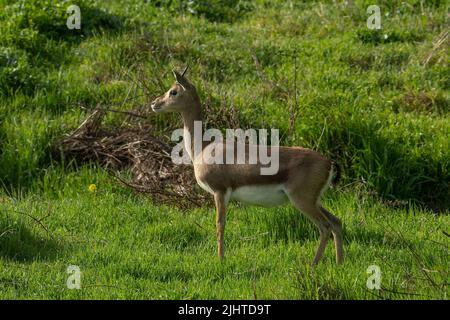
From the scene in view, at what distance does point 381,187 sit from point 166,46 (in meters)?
3.60

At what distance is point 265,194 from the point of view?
7.78 metres

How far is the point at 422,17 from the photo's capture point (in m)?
12.7

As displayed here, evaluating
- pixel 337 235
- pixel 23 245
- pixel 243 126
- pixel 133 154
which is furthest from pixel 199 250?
pixel 243 126

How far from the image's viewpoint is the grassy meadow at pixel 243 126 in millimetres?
7542

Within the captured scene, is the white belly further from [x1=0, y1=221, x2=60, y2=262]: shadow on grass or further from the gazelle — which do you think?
[x1=0, y1=221, x2=60, y2=262]: shadow on grass

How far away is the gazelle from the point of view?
25.3ft

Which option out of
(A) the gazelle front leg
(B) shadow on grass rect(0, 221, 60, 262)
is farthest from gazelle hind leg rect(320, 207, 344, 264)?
(B) shadow on grass rect(0, 221, 60, 262)

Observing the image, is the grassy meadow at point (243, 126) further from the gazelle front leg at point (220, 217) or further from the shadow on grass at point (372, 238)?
the gazelle front leg at point (220, 217)

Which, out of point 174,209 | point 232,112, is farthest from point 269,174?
point 232,112

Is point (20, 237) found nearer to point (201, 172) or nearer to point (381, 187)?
point (201, 172)

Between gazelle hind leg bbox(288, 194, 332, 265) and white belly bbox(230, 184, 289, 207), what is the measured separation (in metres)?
0.10

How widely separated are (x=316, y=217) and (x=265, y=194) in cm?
43

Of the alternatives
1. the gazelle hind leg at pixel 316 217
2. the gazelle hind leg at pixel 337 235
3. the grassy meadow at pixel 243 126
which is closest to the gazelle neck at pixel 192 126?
the grassy meadow at pixel 243 126

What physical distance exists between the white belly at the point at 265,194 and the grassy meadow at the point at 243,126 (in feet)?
1.51
